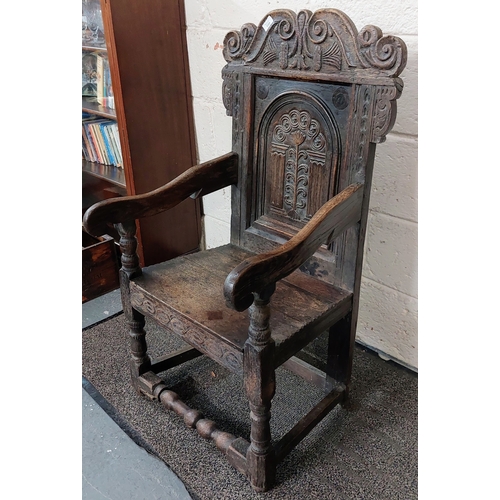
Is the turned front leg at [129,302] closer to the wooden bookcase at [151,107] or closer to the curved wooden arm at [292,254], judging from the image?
the curved wooden arm at [292,254]

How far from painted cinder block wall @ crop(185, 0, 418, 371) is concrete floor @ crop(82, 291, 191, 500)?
0.93 metres

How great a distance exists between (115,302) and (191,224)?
551 mm

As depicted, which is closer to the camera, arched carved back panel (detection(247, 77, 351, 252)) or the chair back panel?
the chair back panel

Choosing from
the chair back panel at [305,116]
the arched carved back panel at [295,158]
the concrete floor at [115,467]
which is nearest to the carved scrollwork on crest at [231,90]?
the chair back panel at [305,116]

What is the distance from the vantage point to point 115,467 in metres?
1.33

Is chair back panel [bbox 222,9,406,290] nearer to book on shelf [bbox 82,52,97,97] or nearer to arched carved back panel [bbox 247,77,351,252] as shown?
arched carved back panel [bbox 247,77,351,252]

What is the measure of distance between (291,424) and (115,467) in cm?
56

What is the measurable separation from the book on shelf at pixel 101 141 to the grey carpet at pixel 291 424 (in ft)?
3.21

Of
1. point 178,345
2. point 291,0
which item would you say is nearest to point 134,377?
point 178,345

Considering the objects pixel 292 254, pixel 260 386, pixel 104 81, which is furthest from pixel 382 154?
pixel 104 81

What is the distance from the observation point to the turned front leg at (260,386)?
1.04 m

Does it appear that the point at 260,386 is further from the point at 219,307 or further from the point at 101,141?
the point at 101,141

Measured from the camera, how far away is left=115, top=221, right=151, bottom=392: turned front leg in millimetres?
1356

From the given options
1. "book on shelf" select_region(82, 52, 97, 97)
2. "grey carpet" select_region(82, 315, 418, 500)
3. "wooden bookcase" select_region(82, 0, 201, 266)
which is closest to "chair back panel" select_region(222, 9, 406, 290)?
"grey carpet" select_region(82, 315, 418, 500)
